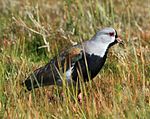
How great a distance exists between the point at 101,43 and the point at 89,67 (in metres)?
0.31

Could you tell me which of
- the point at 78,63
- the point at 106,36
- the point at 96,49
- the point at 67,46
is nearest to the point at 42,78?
the point at 78,63

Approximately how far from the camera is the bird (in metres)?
5.66

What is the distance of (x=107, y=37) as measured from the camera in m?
5.93

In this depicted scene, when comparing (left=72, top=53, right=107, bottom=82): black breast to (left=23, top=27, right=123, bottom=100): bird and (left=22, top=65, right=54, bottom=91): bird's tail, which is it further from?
(left=22, top=65, right=54, bottom=91): bird's tail

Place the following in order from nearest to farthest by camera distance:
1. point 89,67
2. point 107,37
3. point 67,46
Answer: point 89,67
point 107,37
point 67,46

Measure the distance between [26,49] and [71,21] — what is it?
0.67m

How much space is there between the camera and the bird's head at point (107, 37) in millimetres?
5896

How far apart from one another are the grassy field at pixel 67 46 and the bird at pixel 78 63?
11cm

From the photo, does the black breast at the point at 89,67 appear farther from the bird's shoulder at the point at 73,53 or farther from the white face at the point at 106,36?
the white face at the point at 106,36

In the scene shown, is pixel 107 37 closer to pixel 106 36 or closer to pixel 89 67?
pixel 106 36

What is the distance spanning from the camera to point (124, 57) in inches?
246

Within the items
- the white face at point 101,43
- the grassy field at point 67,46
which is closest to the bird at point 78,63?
the white face at point 101,43

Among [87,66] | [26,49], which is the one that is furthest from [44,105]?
[26,49]

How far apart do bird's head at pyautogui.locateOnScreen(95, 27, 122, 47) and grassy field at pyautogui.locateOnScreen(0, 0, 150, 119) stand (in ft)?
0.75
